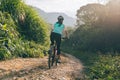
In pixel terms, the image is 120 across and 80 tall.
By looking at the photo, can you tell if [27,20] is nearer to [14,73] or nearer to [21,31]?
[21,31]

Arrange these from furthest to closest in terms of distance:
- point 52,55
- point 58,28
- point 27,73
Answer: point 52,55, point 58,28, point 27,73

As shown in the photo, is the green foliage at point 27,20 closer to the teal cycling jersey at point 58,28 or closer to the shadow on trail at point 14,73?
the teal cycling jersey at point 58,28

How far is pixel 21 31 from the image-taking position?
19.3 m

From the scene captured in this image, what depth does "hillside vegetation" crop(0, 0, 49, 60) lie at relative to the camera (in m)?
15.7

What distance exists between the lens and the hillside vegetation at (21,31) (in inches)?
619

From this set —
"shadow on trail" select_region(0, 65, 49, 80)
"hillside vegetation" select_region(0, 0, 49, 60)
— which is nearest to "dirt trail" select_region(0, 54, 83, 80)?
"shadow on trail" select_region(0, 65, 49, 80)

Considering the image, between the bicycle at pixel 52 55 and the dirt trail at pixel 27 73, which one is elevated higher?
the bicycle at pixel 52 55

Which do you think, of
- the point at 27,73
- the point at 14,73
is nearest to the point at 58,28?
the point at 27,73

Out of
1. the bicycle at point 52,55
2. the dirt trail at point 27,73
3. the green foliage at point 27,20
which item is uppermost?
the green foliage at point 27,20

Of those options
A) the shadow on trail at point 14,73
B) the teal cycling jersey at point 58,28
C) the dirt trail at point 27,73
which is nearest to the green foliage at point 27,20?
the dirt trail at point 27,73

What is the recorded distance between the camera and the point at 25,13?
68.0 feet

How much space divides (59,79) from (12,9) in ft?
30.1

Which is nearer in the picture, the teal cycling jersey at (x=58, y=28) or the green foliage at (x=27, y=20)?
the teal cycling jersey at (x=58, y=28)

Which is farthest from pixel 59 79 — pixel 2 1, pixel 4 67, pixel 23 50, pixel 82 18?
pixel 82 18
